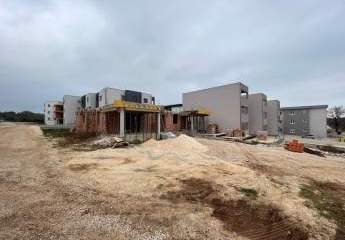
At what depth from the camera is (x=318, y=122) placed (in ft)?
153

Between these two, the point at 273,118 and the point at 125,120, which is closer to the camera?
the point at 125,120

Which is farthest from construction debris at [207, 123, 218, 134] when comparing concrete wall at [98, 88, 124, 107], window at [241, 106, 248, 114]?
concrete wall at [98, 88, 124, 107]

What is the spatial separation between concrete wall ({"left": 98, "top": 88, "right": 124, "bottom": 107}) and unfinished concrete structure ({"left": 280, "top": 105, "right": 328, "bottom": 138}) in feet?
123

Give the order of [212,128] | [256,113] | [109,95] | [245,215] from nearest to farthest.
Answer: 1. [245,215]
2. [212,128]
3. [256,113]
4. [109,95]

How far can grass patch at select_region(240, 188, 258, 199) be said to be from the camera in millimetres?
6870

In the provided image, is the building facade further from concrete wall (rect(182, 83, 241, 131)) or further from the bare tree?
the bare tree

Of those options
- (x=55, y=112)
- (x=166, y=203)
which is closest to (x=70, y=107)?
(x=55, y=112)

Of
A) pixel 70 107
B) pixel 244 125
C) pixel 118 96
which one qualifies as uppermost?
pixel 118 96

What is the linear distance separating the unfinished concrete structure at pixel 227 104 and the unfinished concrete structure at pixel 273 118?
34.7 feet

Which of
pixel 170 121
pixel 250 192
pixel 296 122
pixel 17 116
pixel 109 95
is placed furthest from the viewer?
pixel 17 116

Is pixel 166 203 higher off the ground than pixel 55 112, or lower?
lower

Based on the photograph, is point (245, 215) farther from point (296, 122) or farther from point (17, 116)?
point (17, 116)

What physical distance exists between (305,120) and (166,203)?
5102 cm

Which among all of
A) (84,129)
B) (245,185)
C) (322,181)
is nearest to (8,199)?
(245,185)
